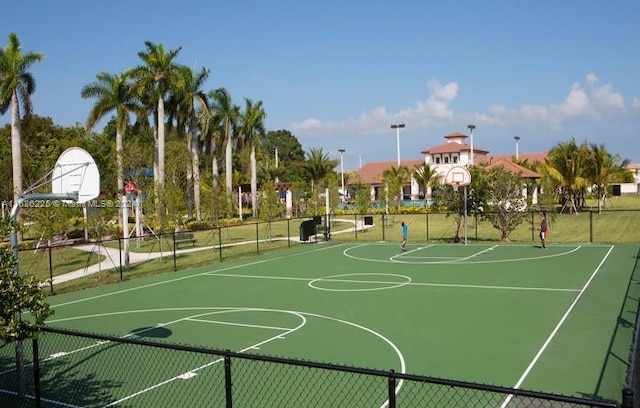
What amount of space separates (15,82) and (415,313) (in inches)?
1246

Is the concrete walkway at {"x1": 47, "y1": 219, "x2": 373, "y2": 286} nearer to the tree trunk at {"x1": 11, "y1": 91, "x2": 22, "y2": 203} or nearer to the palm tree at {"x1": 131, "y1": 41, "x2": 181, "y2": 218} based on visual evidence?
the tree trunk at {"x1": 11, "y1": 91, "x2": 22, "y2": 203}

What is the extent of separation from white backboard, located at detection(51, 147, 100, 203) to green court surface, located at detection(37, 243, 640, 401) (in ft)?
11.0

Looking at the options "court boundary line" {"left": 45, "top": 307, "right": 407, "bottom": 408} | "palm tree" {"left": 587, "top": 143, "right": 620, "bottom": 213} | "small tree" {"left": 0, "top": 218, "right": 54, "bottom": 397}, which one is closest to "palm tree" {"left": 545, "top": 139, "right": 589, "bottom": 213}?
"palm tree" {"left": 587, "top": 143, "right": 620, "bottom": 213}

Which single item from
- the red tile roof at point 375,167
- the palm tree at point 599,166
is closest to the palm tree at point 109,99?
the palm tree at point 599,166

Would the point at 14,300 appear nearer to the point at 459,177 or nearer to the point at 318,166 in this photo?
the point at 459,177

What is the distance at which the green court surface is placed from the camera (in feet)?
35.3

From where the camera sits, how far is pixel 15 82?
119 feet

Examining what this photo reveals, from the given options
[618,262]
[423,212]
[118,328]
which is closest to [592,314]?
[618,262]

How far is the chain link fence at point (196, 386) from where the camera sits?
888 centimetres

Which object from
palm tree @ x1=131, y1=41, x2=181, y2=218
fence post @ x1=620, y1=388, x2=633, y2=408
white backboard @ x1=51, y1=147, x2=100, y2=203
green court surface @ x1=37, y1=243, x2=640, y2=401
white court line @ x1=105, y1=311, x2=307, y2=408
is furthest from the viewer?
palm tree @ x1=131, y1=41, x2=181, y2=218

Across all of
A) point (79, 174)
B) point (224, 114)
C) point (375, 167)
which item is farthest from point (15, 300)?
point (375, 167)

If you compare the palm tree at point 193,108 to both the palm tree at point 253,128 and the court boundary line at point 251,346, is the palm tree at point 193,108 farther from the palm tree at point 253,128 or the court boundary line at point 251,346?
the court boundary line at point 251,346

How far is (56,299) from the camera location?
1938cm

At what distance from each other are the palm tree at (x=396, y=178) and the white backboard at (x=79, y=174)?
4457cm
